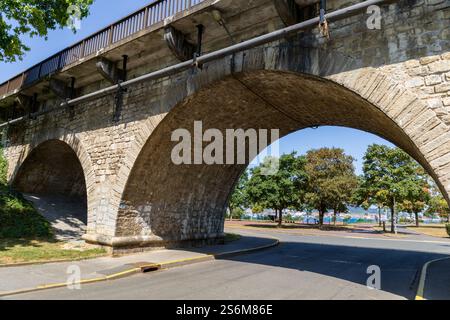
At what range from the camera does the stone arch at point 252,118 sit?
5.47 metres

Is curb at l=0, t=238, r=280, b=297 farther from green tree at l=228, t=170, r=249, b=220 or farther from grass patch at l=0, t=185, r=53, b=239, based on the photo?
green tree at l=228, t=170, r=249, b=220

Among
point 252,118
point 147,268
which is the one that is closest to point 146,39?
point 252,118

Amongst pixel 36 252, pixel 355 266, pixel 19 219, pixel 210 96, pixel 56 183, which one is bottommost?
pixel 355 266

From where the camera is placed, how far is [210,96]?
354 inches

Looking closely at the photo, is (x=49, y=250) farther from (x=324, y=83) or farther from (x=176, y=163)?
(x=324, y=83)

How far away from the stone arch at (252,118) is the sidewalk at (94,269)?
95 cm

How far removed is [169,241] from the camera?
38.8ft

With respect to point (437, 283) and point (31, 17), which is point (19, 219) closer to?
point (31, 17)

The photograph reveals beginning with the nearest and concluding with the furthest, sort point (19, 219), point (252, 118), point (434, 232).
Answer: point (252, 118) → point (19, 219) → point (434, 232)

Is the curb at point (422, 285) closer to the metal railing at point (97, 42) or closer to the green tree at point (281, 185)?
the metal railing at point (97, 42)

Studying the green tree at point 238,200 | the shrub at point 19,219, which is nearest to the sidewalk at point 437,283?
the shrub at point 19,219

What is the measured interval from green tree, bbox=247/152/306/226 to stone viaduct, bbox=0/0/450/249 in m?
19.4

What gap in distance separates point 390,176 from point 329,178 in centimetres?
581
